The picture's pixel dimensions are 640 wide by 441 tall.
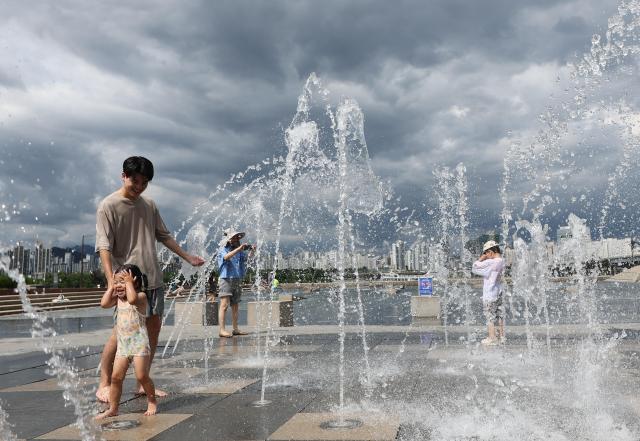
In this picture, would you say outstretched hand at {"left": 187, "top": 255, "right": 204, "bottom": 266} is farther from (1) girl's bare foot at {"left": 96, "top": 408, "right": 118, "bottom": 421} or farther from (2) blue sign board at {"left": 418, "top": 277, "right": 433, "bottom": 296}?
(2) blue sign board at {"left": 418, "top": 277, "right": 433, "bottom": 296}

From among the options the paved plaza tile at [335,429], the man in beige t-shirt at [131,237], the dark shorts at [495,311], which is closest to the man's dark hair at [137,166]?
the man in beige t-shirt at [131,237]

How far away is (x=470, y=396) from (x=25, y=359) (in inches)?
257

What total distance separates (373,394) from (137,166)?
2819mm

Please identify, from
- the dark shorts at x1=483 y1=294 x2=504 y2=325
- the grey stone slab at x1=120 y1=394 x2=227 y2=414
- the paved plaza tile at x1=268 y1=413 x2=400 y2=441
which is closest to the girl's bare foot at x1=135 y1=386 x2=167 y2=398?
the grey stone slab at x1=120 y1=394 x2=227 y2=414

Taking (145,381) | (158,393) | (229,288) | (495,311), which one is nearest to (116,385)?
(145,381)

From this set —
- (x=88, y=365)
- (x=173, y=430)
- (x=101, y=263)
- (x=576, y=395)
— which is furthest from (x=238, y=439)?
(x=88, y=365)

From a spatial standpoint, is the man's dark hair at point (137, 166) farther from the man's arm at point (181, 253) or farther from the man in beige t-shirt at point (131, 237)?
the man's arm at point (181, 253)

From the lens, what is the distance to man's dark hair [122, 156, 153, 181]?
460 cm

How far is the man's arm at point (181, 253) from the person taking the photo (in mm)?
4832

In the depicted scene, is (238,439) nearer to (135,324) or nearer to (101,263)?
(135,324)

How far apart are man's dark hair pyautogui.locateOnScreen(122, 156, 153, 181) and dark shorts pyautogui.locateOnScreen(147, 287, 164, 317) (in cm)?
98

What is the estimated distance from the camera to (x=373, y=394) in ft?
15.7

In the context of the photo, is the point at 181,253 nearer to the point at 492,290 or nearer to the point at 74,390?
the point at 74,390

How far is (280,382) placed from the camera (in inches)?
217
